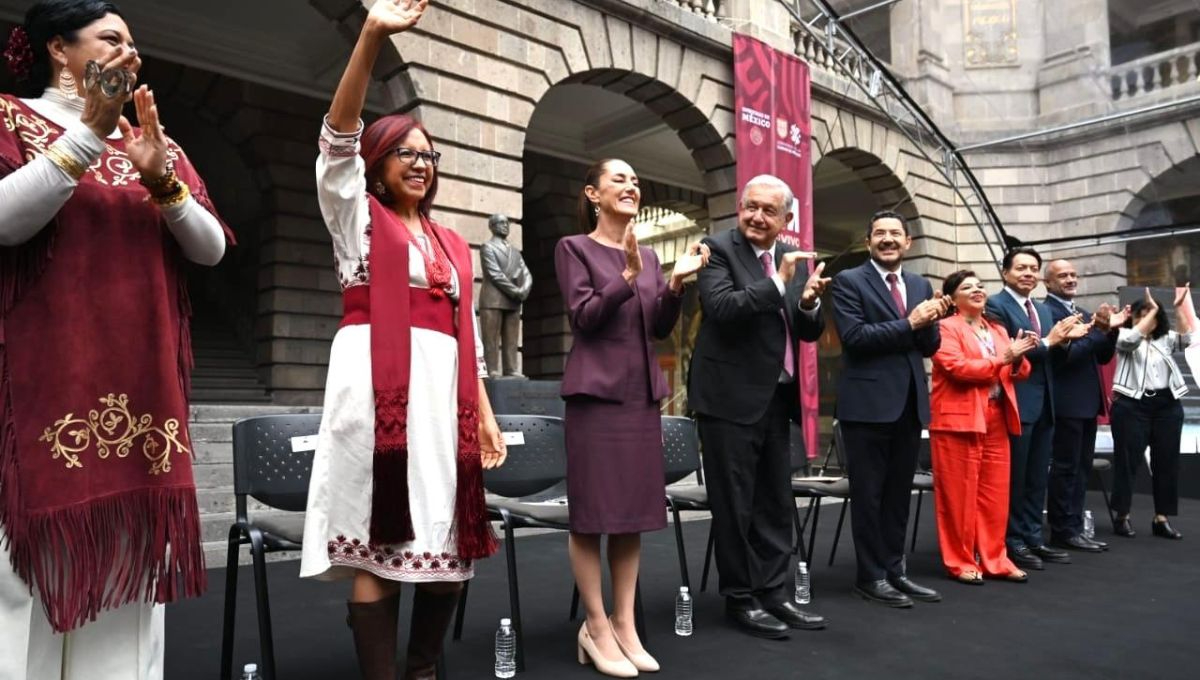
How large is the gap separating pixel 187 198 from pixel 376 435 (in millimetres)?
675

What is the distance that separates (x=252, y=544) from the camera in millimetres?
2467

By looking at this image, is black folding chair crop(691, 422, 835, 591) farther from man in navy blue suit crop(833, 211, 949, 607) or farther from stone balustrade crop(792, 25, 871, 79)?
stone balustrade crop(792, 25, 871, 79)

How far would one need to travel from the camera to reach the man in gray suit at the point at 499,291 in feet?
26.1

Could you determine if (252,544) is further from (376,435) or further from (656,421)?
(656,421)

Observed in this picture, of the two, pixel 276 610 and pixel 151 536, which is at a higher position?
pixel 151 536

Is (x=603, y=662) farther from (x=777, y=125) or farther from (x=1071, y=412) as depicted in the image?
(x=777, y=125)

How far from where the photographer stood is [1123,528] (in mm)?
6059

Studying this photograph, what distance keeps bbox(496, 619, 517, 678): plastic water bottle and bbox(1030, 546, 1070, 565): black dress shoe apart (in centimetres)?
364

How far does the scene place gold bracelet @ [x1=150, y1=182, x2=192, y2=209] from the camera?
5.47 ft

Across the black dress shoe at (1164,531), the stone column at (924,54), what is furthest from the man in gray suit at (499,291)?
the stone column at (924,54)

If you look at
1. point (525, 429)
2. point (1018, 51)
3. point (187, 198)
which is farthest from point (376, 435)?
point (1018, 51)

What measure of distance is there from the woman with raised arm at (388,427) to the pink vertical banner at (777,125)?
8.48 m

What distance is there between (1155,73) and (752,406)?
54.5 ft

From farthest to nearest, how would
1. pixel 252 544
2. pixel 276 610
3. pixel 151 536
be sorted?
pixel 276 610 < pixel 252 544 < pixel 151 536
